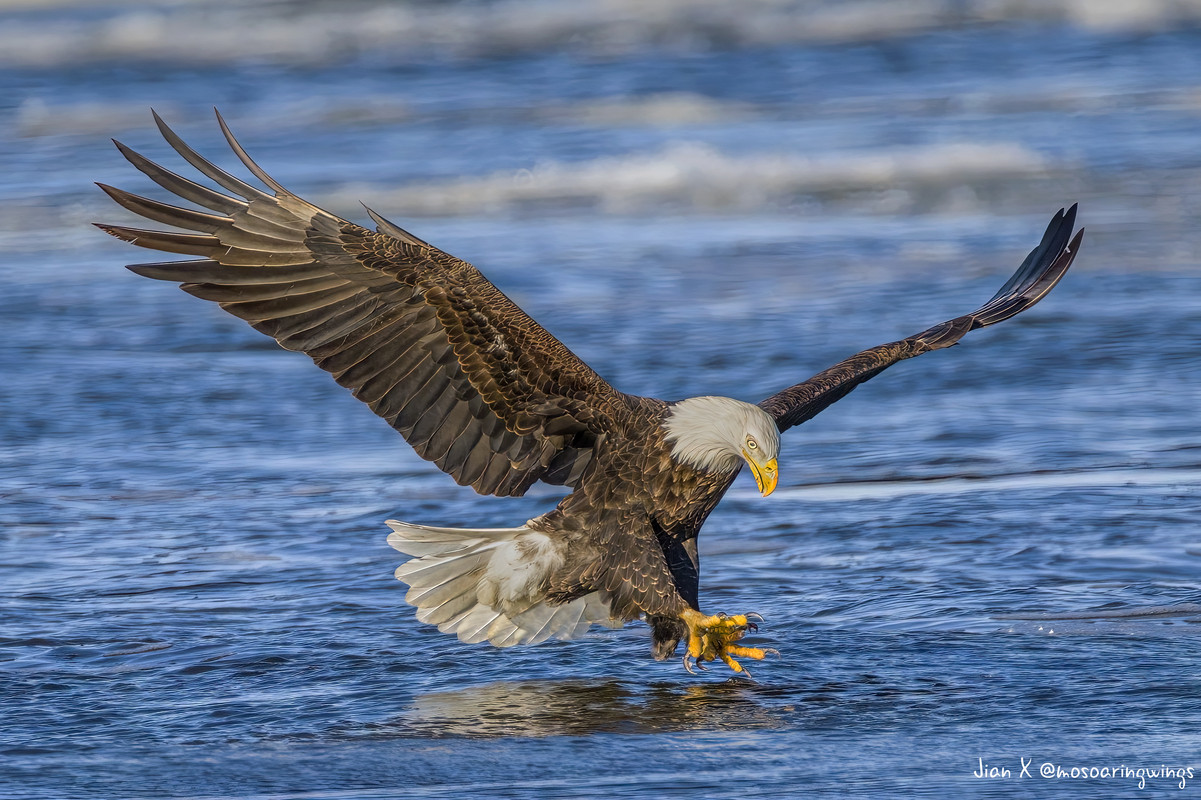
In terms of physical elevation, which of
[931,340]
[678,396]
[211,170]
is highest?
[211,170]

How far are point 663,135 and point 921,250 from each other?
154 inches

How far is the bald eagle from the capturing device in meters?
4.64

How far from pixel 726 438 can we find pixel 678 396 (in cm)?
274

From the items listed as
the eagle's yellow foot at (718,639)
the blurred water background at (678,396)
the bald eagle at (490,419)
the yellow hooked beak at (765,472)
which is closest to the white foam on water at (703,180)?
the blurred water background at (678,396)

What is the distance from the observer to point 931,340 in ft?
18.4

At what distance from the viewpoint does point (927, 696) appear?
4227 mm

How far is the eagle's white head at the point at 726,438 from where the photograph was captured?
15.1 ft

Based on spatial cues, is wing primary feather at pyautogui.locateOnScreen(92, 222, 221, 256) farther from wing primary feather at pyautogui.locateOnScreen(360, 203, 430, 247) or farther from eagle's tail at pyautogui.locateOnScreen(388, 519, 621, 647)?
eagle's tail at pyautogui.locateOnScreen(388, 519, 621, 647)

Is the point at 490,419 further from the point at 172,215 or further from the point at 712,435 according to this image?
the point at 172,215

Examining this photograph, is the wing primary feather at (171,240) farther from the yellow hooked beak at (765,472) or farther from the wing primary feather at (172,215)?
the yellow hooked beak at (765,472)

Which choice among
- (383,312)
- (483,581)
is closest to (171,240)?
(383,312)

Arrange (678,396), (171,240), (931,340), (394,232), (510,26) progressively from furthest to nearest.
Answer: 1. (510,26)
2. (678,396)
3. (931,340)
4. (394,232)
5. (171,240)

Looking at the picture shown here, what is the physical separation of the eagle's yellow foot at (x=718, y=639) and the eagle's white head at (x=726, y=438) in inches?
13.9

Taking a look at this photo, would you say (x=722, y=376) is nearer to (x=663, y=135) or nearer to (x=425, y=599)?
(x=425, y=599)
